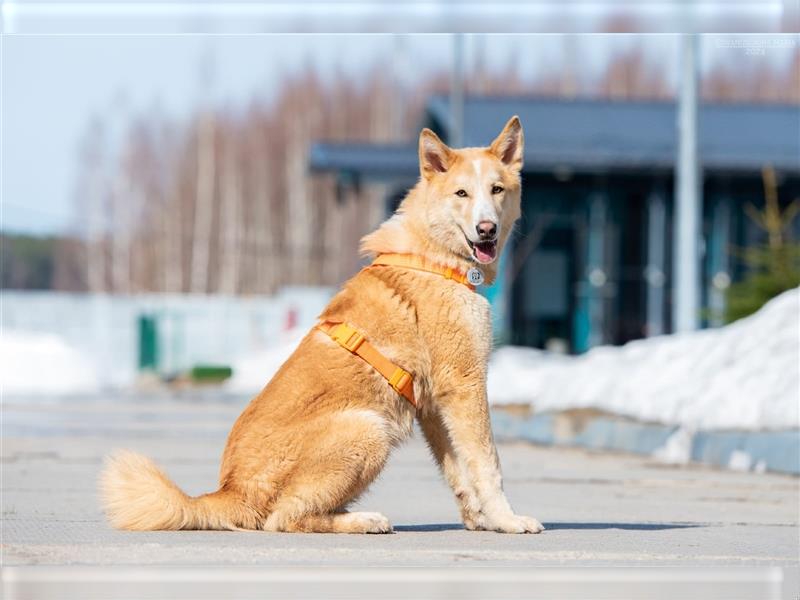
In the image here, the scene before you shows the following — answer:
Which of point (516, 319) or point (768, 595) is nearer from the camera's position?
point (768, 595)

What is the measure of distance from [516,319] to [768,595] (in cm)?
3096

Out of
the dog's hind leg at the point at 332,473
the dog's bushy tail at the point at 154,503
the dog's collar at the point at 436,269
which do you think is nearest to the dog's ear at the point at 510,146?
the dog's collar at the point at 436,269

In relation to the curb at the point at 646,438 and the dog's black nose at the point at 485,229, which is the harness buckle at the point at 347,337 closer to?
the dog's black nose at the point at 485,229

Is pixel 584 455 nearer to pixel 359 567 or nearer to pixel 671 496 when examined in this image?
pixel 671 496

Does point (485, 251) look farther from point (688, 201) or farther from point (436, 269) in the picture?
point (688, 201)

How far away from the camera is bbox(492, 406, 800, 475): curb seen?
1195 cm

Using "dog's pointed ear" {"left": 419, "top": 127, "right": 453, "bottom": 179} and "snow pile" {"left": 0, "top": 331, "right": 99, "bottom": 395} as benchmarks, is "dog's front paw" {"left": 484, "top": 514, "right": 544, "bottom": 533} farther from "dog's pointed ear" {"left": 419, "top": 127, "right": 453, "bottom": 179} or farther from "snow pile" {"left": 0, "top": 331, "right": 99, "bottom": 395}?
"snow pile" {"left": 0, "top": 331, "right": 99, "bottom": 395}

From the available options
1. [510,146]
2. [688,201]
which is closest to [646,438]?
[688,201]

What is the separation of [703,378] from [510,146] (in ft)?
22.9

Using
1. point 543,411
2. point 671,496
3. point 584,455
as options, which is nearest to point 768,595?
point 671,496

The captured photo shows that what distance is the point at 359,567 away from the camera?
19.0 ft

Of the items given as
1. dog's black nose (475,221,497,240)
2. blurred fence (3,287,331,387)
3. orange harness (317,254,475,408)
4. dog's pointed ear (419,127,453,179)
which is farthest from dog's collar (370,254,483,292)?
blurred fence (3,287,331,387)

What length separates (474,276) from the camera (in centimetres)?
749

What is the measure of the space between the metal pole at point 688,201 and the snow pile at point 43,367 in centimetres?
1477
